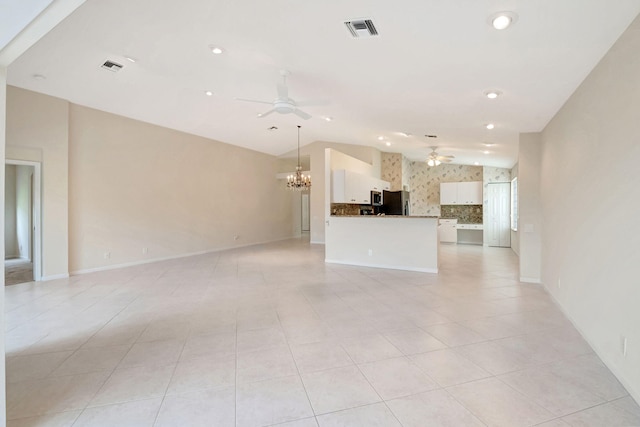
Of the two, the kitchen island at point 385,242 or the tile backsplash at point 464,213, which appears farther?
the tile backsplash at point 464,213

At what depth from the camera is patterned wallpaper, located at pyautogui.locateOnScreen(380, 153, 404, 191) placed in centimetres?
1004

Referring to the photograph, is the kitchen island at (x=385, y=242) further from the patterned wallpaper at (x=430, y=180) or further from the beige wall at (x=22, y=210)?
the beige wall at (x=22, y=210)

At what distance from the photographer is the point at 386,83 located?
3.81 m

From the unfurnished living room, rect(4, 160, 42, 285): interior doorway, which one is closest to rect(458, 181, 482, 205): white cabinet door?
the unfurnished living room

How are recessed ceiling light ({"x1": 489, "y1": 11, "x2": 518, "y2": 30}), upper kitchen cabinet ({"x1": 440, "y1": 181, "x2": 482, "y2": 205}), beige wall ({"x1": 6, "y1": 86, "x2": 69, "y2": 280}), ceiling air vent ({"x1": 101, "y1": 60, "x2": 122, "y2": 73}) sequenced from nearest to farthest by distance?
recessed ceiling light ({"x1": 489, "y1": 11, "x2": 518, "y2": 30}) < ceiling air vent ({"x1": 101, "y1": 60, "x2": 122, "y2": 73}) < beige wall ({"x1": 6, "y1": 86, "x2": 69, "y2": 280}) < upper kitchen cabinet ({"x1": 440, "y1": 181, "x2": 482, "y2": 205})

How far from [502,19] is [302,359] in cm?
306

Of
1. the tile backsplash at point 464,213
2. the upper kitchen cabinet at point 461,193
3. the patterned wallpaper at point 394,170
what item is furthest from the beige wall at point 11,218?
the tile backsplash at point 464,213

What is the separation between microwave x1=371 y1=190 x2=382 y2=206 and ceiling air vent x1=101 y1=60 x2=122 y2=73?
6071 mm

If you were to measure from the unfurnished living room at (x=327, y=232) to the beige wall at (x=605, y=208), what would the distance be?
0.02m

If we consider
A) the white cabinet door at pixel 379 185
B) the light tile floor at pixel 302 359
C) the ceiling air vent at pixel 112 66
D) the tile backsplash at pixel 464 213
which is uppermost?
the ceiling air vent at pixel 112 66

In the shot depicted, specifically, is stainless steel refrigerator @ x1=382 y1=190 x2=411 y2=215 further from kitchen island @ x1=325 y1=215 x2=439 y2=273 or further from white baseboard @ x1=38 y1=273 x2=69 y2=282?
white baseboard @ x1=38 y1=273 x2=69 y2=282

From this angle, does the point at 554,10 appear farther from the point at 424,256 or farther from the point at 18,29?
the point at 424,256

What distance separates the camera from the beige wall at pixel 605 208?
2.04 metres

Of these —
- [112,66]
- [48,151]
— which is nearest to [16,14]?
[112,66]
